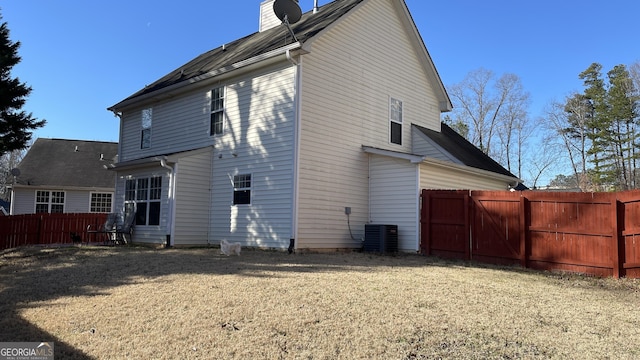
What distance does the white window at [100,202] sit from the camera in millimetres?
27672

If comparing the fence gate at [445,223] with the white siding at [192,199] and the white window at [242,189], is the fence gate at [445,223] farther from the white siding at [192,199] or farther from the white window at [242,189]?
the white siding at [192,199]

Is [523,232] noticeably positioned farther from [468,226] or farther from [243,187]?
[243,187]

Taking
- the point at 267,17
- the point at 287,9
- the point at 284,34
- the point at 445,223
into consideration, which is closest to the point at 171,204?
the point at 284,34

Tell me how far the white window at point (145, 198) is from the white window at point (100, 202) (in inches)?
539

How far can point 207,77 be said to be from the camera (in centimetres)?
1414

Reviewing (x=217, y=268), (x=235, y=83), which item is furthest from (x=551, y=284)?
(x=235, y=83)

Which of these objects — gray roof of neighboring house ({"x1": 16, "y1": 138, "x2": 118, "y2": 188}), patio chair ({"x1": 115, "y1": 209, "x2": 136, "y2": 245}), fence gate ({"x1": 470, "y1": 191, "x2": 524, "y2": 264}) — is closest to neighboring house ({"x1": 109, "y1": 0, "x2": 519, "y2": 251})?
patio chair ({"x1": 115, "y1": 209, "x2": 136, "y2": 245})

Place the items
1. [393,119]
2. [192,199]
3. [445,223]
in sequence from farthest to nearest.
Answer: [393,119]
[192,199]
[445,223]

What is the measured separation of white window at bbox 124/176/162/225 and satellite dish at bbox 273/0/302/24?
6.38m

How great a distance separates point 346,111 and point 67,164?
2261 cm

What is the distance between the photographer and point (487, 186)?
1638 cm

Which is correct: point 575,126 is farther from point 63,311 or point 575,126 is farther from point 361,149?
point 63,311

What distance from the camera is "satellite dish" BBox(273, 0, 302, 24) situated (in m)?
13.9

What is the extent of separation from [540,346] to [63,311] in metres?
5.68
